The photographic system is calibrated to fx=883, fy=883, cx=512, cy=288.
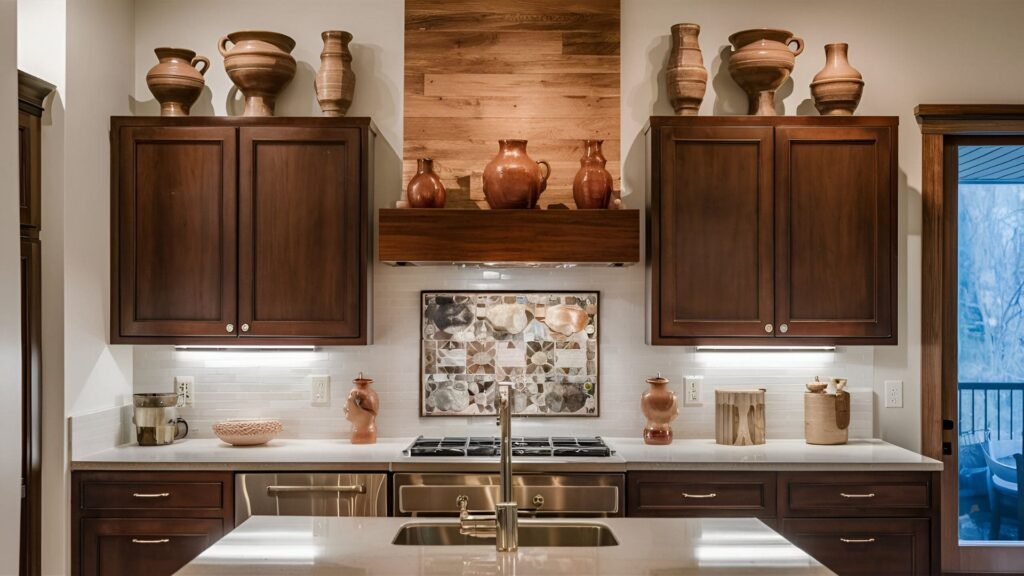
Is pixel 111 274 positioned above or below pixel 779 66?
below

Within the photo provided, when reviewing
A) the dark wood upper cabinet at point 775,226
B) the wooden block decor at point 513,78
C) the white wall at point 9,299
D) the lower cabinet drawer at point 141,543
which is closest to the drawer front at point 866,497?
the dark wood upper cabinet at point 775,226

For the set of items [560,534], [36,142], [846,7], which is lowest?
[560,534]

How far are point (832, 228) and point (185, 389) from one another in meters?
2.86

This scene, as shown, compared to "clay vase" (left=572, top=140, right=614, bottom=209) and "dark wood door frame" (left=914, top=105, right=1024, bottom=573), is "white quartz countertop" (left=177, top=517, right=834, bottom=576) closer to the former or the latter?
"clay vase" (left=572, top=140, right=614, bottom=209)

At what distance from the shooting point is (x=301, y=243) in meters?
3.62

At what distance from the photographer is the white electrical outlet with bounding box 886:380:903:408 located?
12.8 ft

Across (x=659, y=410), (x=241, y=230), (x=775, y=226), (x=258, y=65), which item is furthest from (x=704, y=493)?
(x=258, y=65)

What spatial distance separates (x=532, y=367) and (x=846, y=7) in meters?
2.13

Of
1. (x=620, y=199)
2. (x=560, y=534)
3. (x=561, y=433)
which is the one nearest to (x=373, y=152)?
(x=620, y=199)

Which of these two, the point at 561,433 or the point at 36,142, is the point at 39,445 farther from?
the point at 561,433

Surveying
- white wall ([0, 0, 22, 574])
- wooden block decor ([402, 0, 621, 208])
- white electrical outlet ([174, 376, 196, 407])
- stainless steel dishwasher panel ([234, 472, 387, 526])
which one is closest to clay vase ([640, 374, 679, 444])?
wooden block decor ([402, 0, 621, 208])

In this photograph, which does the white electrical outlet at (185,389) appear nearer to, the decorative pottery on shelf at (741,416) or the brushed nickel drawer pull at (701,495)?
the brushed nickel drawer pull at (701,495)

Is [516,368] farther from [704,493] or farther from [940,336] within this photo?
[940,336]

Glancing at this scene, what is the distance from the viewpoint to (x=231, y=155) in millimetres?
3633
